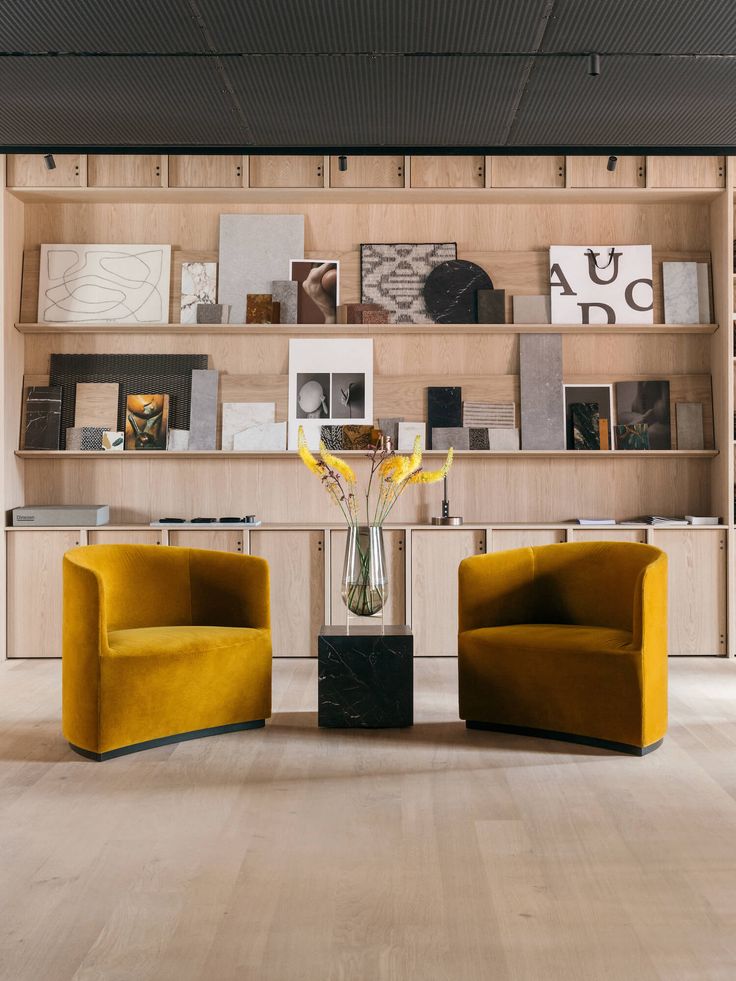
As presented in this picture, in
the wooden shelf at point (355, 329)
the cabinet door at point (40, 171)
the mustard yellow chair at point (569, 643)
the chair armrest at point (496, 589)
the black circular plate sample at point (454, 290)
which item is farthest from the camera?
the black circular plate sample at point (454, 290)

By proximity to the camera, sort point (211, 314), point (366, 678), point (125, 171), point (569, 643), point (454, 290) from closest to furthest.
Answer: point (569, 643) < point (366, 678) < point (125, 171) < point (211, 314) < point (454, 290)

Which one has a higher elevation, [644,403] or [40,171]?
[40,171]

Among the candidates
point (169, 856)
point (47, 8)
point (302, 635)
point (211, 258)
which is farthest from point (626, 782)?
point (211, 258)

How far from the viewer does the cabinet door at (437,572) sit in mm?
5746

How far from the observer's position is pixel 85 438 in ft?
19.6

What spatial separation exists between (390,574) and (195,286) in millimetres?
2131

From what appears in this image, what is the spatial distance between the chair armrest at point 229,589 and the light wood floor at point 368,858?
51 centimetres

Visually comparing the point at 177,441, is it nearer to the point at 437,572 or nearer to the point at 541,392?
the point at 437,572

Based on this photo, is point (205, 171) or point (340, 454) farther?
point (340, 454)

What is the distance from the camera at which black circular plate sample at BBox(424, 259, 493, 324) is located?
19.6 feet

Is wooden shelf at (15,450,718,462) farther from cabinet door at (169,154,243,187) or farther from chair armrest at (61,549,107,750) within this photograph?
chair armrest at (61,549,107,750)

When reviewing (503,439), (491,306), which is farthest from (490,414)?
(491,306)

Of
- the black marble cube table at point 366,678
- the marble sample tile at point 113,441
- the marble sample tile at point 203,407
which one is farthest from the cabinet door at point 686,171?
the marble sample tile at point 113,441

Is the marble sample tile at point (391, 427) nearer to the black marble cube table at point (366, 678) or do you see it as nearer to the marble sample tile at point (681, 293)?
the marble sample tile at point (681, 293)
